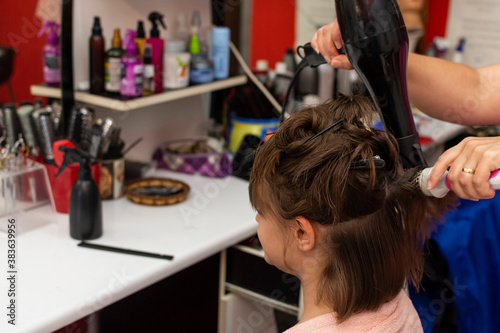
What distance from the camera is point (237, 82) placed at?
2260mm

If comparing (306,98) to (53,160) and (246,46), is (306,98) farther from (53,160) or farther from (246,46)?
(53,160)

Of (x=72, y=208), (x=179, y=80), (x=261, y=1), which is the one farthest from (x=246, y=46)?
(x=72, y=208)

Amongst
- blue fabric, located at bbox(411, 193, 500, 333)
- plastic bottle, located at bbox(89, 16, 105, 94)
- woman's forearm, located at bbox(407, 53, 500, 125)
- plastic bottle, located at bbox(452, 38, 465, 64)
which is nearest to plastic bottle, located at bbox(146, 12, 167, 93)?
plastic bottle, located at bbox(89, 16, 105, 94)

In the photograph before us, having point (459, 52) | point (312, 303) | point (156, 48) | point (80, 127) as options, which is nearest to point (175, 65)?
point (156, 48)

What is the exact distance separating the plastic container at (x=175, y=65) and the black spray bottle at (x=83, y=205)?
1.72ft

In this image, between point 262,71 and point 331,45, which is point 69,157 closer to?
point 331,45

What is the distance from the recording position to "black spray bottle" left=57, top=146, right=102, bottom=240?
154cm

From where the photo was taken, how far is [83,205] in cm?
154

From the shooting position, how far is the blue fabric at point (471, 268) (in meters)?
1.61

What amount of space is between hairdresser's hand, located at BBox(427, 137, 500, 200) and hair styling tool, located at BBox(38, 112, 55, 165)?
1174 millimetres

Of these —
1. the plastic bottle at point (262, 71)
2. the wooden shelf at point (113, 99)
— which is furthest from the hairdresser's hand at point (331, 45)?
the plastic bottle at point (262, 71)

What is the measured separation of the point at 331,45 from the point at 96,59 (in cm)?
90

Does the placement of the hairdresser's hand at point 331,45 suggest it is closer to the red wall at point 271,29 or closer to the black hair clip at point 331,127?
the black hair clip at point 331,127

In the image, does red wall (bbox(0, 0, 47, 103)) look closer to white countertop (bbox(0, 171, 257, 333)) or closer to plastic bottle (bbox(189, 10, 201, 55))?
white countertop (bbox(0, 171, 257, 333))
